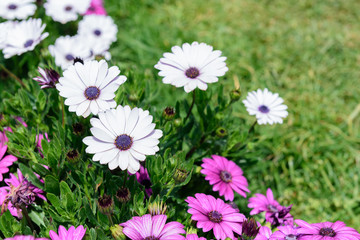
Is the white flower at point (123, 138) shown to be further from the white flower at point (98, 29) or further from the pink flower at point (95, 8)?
the pink flower at point (95, 8)

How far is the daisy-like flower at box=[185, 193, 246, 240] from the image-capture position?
1444mm

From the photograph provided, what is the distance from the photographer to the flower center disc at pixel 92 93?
1463 millimetres

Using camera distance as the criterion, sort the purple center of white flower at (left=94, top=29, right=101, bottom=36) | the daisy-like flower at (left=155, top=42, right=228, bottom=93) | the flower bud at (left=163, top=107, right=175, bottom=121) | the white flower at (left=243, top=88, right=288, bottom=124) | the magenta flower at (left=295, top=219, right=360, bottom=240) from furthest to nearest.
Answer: the purple center of white flower at (left=94, top=29, right=101, bottom=36) → the white flower at (left=243, top=88, right=288, bottom=124) → the flower bud at (left=163, top=107, right=175, bottom=121) → the daisy-like flower at (left=155, top=42, right=228, bottom=93) → the magenta flower at (left=295, top=219, right=360, bottom=240)

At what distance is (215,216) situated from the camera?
1.50m

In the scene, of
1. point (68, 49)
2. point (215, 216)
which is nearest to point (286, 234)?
point (215, 216)

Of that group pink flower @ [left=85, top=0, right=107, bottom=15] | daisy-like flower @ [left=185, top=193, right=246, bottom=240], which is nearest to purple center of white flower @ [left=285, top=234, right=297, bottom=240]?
daisy-like flower @ [left=185, top=193, right=246, bottom=240]

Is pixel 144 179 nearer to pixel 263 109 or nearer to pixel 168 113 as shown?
pixel 168 113

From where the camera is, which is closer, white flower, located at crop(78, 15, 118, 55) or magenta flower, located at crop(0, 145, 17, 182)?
magenta flower, located at crop(0, 145, 17, 182)

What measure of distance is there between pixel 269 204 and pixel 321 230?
0.52 meters

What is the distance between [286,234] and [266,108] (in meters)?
0.74

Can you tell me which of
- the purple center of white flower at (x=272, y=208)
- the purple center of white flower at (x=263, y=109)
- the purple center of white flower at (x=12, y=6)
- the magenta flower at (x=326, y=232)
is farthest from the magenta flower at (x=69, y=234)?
the purple center of white flower at (x=12, y=6)

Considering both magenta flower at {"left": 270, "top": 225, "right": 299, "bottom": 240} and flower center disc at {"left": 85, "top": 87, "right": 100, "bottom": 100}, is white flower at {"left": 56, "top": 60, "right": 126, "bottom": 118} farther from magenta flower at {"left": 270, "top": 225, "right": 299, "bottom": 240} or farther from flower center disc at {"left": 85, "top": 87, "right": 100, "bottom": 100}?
magenta flower at {"left": 270, "top": 225, "right": 299, "bottom": 240}

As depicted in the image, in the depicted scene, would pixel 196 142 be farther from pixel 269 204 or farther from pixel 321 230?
pixel 321 230

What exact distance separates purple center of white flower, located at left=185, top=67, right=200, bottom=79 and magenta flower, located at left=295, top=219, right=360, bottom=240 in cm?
74
